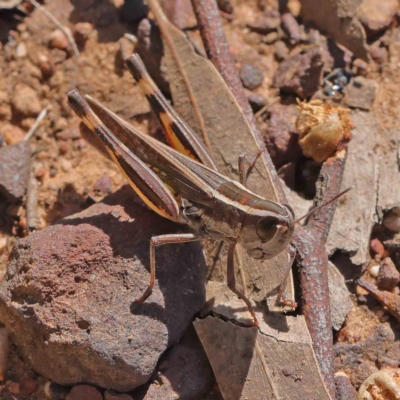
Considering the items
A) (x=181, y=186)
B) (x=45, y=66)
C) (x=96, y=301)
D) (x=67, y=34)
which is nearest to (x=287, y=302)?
(x=181, y=186)

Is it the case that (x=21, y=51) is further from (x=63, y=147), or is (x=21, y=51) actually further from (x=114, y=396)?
(x=114, y=396)

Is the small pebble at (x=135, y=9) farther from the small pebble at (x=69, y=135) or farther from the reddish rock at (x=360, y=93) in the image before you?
the reddish rock at (x=360, y=93)

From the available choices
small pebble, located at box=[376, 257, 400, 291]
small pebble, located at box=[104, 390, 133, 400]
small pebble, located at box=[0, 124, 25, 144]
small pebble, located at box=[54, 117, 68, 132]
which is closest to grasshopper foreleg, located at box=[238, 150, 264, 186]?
small pebble, located at box=[376, 257, 400, 291]

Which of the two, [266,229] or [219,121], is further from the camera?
[219,121]

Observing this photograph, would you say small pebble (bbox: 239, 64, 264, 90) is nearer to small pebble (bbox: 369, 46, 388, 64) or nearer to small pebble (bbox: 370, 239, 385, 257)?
small pebble (bbox: 369, 46, 388, 64)

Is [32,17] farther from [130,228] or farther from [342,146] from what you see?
[342,146]

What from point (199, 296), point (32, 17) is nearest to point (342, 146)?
point (199, 296)

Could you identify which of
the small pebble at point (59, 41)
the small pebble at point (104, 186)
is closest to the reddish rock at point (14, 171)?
the small pebble at point (104, 186)

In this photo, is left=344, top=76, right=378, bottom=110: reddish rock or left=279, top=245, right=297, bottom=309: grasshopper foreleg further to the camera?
left=344, top=76, right=378, bottom=110: reddish rock
